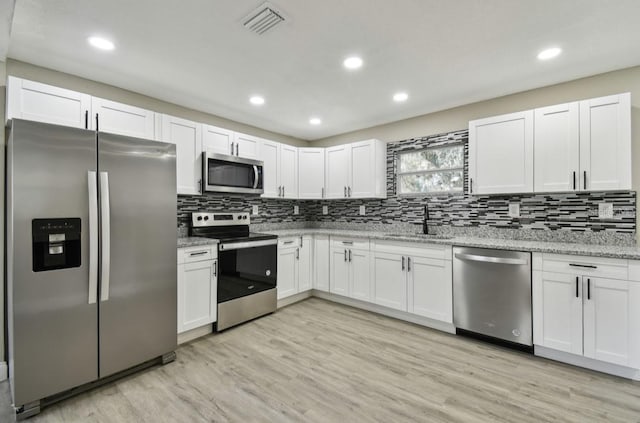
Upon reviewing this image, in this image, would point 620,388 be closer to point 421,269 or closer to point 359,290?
point 421,269

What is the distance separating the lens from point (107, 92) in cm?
282

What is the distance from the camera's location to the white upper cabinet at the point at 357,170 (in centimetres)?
404

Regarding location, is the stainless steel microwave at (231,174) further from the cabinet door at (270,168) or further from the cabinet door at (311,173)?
the cabinet door at (311,173)

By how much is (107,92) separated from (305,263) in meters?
2.94

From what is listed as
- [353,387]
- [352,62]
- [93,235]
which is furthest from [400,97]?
[93,235]

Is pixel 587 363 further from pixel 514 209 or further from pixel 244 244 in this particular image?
pixel 244 244

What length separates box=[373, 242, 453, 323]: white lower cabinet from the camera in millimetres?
3025

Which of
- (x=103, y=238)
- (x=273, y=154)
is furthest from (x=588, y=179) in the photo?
(x=103, y=238)

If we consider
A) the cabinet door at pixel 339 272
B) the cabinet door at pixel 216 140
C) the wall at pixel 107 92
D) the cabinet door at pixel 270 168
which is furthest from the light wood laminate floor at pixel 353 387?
the wall at pixel 107 92

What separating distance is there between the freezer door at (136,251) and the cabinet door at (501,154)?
2984 millimetres

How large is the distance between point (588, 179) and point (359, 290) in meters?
2.54

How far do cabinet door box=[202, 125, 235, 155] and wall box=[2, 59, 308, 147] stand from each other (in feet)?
1.35

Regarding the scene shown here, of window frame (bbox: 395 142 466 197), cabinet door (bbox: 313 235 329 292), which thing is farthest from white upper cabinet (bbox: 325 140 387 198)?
cabinet door (bbox: 313 235 329 292)

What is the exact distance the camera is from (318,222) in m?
5.07
